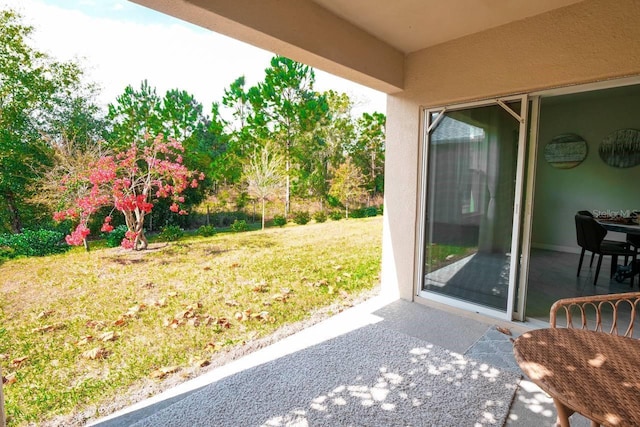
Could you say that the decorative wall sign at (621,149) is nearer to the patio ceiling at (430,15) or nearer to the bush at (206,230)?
the patio ceiling at (430,15)

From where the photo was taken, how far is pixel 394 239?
3709mm

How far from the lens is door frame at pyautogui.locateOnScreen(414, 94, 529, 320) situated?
282 cm

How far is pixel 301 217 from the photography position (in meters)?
6.80

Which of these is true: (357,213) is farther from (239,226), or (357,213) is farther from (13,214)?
(13,214)

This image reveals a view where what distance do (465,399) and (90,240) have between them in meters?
3.92

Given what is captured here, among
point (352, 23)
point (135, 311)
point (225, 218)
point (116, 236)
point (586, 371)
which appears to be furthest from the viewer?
point (225, 218)

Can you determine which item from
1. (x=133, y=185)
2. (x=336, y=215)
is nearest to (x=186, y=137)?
(x=133, y=185)

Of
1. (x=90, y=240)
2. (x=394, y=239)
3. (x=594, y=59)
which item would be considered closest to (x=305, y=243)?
(x=394, y=239)

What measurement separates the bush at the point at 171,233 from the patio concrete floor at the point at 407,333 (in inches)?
95.0

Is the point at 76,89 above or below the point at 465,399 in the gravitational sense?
above

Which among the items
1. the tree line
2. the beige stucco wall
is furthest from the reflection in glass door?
the tree line

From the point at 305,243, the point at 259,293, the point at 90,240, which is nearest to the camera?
the point at 90,240

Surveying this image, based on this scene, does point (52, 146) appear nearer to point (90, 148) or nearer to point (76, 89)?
point (90, 148)

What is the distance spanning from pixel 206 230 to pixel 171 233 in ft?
1.91
